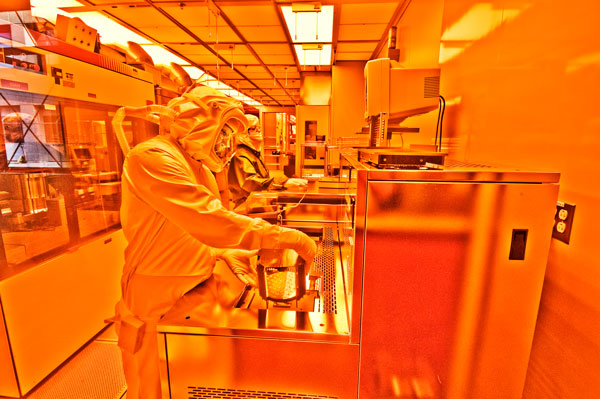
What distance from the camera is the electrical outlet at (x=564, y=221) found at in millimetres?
962

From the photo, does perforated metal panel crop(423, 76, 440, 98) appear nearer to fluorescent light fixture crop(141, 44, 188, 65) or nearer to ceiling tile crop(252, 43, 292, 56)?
ceiling tile crop(252, 43, 292, 56)

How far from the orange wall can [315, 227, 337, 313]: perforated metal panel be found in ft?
2.50

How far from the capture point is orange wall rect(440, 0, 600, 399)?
88 cm

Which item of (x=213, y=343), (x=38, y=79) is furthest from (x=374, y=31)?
(x=213, y=343)

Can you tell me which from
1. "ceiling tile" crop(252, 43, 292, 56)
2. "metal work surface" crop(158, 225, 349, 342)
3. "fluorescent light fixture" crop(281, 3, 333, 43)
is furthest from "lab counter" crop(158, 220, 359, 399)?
"ceiling tile" crop(252, 43, 292, 56)

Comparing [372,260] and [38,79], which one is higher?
[38,79]

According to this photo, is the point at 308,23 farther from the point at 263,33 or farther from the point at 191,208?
the point at 191,208

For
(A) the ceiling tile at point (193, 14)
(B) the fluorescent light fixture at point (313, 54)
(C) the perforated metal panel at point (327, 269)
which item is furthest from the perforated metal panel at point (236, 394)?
(B) the fluorescent light fixture at point (313, 54)

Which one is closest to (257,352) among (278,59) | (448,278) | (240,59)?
(448,278)

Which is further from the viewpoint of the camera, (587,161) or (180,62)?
(180,62)

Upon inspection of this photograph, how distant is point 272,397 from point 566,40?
61.2 inches

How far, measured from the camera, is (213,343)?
1069 millimetres

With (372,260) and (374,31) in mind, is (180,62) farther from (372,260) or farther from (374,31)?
(372,260)

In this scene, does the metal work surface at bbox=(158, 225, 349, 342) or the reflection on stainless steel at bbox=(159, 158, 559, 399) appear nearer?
the reflection on stainless steel at bbox=(159, 158, 559, 399)
